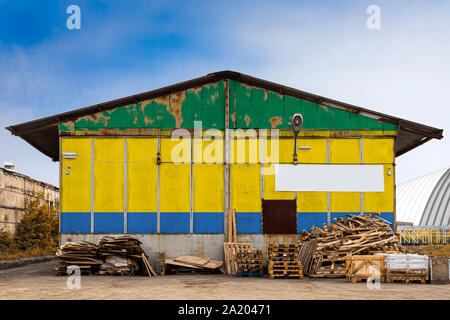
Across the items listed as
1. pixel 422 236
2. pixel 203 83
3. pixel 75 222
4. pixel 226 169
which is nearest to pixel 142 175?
pixel 75 222

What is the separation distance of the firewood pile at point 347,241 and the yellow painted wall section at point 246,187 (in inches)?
101

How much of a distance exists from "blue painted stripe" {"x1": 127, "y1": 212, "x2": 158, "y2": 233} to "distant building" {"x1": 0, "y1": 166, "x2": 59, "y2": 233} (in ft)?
36.0

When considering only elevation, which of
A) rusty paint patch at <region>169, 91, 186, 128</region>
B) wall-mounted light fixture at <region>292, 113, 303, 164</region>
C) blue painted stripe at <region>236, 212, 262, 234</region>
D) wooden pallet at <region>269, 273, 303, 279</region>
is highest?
rusty paint patch at <region>169, 91, 186, 128</region>

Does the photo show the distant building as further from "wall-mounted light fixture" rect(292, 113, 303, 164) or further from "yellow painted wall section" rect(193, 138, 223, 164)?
"wall-mounted light fixture" rect(292, 113, 303, 164)

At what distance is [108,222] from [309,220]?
26.9 ft

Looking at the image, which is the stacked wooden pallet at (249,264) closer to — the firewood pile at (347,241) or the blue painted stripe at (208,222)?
the firewood pile at (347,241)

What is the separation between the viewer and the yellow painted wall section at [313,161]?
19203 mm

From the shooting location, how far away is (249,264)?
56.1ft

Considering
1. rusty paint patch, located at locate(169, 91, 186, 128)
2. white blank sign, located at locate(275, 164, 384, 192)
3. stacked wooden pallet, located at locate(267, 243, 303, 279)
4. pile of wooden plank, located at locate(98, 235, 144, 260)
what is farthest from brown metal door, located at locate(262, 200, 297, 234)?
pile of wooden plank, located at locate(98, 235, 144, 260)

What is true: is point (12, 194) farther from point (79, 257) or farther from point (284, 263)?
point (284, 263)

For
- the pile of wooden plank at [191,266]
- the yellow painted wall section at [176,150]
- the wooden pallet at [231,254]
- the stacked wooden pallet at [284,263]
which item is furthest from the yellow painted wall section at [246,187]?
the stacked wooden pallet at [284,263]

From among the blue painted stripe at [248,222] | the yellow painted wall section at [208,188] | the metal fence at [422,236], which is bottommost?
the metal fence at [422,236]

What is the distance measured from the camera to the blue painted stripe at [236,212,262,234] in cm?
1903

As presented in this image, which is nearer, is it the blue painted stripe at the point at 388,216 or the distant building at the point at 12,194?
the blue painted stripe at the point at 388,216
